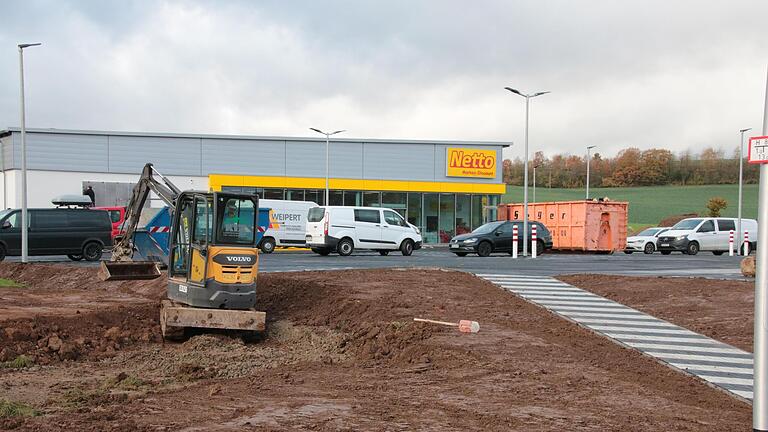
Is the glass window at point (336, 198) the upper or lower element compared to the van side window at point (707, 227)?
upper

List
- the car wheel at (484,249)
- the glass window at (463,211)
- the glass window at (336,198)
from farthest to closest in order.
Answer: the glass window at (463,211), the glass window at (336,198), the car wheel at (484,249)

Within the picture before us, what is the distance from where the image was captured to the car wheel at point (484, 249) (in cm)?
3228

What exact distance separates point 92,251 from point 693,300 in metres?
20.3

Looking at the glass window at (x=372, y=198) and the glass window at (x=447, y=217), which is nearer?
the glass window at (x=372, y=198)

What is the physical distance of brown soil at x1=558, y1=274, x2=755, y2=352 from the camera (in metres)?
13.7

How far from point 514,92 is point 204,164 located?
23.4 m

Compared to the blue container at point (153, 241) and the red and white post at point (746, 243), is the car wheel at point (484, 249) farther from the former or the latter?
the blue container at point (153, 241)

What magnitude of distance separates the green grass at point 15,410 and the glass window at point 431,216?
148 ft

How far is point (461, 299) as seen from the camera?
16094mm

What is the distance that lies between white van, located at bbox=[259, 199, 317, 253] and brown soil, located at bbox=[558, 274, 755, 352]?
57.3ft

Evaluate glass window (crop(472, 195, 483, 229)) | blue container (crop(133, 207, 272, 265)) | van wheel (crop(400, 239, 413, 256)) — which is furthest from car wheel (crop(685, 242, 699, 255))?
blue container (crop(133, 207, 272, 265))

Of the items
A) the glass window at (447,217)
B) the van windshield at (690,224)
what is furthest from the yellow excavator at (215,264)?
the glass window at (447,217)

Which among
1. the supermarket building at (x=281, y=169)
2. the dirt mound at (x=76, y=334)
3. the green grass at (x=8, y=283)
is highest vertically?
the supermarket building at (x=281, y=169)

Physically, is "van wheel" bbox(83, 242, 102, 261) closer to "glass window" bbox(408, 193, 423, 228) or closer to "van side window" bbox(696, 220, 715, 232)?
"glass window" bbox(408, 193, 423, 228)
